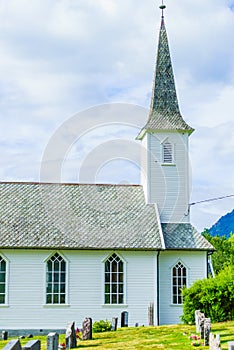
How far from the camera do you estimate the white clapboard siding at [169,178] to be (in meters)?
36.4

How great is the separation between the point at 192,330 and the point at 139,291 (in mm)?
10203

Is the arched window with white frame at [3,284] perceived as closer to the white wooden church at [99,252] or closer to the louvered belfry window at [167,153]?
the white wooden church at [99,252]

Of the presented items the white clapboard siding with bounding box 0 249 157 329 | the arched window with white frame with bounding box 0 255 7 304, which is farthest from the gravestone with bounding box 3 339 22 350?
the arched window with white frame with bounding box 0 255 7 304

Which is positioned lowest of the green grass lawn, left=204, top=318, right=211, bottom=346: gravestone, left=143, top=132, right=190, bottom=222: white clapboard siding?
the green grass lawn

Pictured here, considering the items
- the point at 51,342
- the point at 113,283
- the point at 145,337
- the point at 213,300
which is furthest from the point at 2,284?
the point at 51,342

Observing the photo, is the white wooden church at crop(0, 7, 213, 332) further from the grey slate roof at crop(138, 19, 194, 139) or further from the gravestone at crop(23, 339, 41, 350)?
the gravestone at crop(23, 339, 41, 350)

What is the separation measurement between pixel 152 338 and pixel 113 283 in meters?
11.2

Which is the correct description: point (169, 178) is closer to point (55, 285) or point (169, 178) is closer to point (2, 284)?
point (55, 285)

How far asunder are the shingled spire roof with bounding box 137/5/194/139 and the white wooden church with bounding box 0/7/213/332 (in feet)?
0.92

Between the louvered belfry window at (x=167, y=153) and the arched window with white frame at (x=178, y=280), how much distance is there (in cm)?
650

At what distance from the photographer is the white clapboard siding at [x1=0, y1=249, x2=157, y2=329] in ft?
107

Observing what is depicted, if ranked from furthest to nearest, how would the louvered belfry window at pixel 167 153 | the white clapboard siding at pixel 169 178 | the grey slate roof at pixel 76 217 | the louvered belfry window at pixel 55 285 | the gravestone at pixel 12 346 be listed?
the louvered belfry window at pixel 167 153 < the white clapboard siding at pixel 169 178 < the grey slate roof at pixel 76 217 < the louvered belfry window at pixel 55 285 < the gravestone at pixel 12 346

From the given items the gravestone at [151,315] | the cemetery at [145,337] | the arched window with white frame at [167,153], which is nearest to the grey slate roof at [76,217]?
the arched window with white frame at [167,153]

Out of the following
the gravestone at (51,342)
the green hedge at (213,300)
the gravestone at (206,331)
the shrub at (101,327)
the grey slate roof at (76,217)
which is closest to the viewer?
the gravestone at (51,342)
